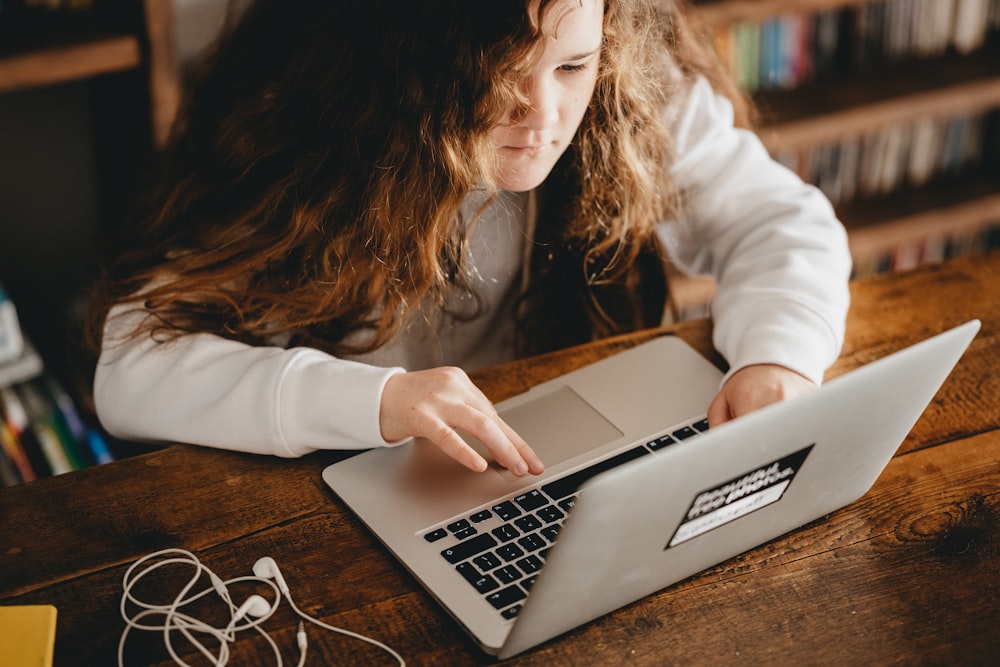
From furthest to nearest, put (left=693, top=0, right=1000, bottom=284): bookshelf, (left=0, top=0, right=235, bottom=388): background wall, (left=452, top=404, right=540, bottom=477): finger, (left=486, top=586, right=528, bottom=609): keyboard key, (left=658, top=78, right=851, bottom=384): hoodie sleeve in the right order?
(left=693, top=0, right=1000, bottom=284): bookshelf → (left=0, top=0, right=235, bottom=388): background wall → (left=658, top=78, right=851, bottom=384): hoodie sleeve → (left=452, top=404, right=540, bottom=477): finger → (left=486, top=586, right=528, bottom=609): keyboard key

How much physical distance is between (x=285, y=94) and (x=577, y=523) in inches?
24.8

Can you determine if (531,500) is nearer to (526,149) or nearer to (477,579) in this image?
(477,579)

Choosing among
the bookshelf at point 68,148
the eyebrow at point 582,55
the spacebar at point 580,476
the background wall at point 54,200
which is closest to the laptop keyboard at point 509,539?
the spacebar at point 580,476

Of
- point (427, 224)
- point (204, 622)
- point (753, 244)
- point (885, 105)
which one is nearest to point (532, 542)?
point (204, 622)

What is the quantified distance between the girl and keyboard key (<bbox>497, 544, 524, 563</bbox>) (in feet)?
0.26

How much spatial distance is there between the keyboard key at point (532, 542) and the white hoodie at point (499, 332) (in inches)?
6.7

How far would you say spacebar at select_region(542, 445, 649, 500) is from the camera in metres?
0.83

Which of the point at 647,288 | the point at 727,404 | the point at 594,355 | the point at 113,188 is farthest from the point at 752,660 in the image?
the point at 113,188

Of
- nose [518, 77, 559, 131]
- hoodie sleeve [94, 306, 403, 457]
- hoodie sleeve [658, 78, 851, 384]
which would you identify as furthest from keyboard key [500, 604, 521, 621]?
nose [518, 77, 559, 131]

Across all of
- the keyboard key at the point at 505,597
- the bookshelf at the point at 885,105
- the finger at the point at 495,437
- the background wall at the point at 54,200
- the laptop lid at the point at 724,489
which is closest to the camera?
the laptop lid at the point at 724,489

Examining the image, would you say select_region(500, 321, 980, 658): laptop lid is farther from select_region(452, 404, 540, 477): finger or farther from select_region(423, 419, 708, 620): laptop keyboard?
select_region(452, 404, 540, 477): finger

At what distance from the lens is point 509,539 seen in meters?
0.77

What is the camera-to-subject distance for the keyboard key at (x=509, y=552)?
2.48ft

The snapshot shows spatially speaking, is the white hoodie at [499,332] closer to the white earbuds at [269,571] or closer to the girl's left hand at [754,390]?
the girl's left hand at [754,390]
